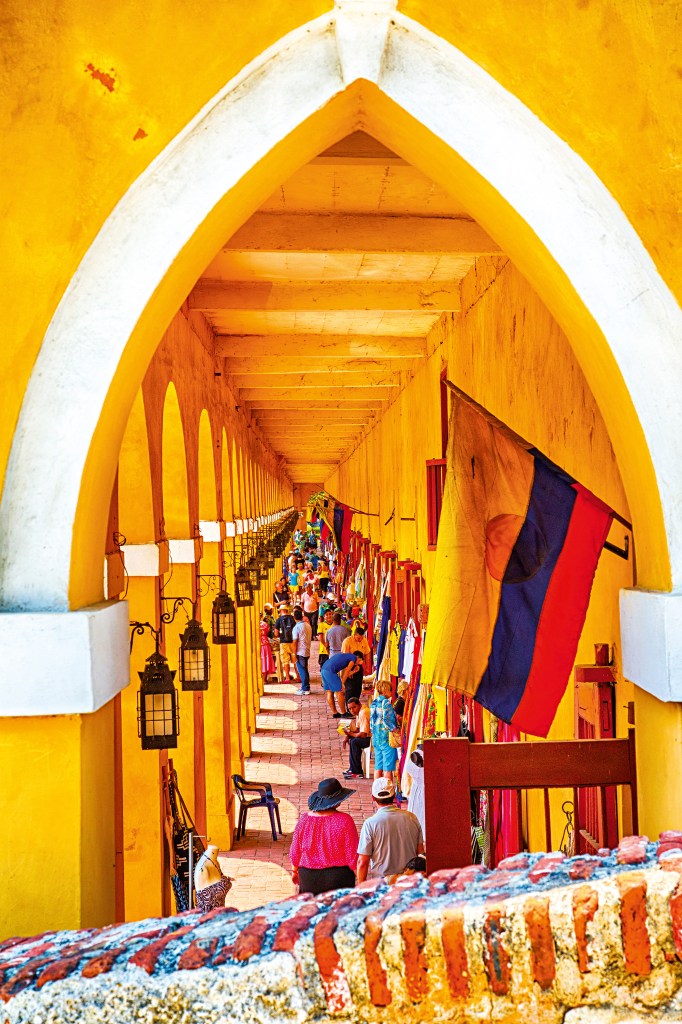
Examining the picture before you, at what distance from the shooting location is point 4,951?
96.0 inches

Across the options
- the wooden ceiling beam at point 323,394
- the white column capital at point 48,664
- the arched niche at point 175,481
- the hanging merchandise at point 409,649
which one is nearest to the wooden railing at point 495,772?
the white column capital at point 48,664

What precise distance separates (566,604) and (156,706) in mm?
2587

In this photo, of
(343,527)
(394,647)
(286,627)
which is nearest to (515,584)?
(394,647)

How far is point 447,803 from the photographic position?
11.5 ft

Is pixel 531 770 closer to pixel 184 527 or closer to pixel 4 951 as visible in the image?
pixel 4 951

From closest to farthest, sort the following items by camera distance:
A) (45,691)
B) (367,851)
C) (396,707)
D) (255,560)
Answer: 1. (45,691)
2. (367,851)
3. (396,707)
4. (255,560)

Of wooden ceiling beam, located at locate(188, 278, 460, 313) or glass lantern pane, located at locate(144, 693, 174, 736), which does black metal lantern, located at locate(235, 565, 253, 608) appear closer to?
wooden ceiling beam, located at locate(188, 278, 460, 313)

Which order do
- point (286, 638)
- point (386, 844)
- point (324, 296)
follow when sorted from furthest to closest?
point (286, 638), point (324, 296), point (386, 844)

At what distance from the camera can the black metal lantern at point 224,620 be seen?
8.53 metres

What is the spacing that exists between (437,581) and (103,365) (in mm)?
1634

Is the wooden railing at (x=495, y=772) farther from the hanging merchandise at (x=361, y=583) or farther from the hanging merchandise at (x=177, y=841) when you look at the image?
the hanging merchandise at (x=361, y=583)

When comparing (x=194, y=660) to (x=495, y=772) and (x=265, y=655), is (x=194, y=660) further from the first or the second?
(x=265, y=655)

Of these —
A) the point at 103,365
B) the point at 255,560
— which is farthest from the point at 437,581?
the point at 255,560

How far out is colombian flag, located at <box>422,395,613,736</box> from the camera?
Result: 3.68m
